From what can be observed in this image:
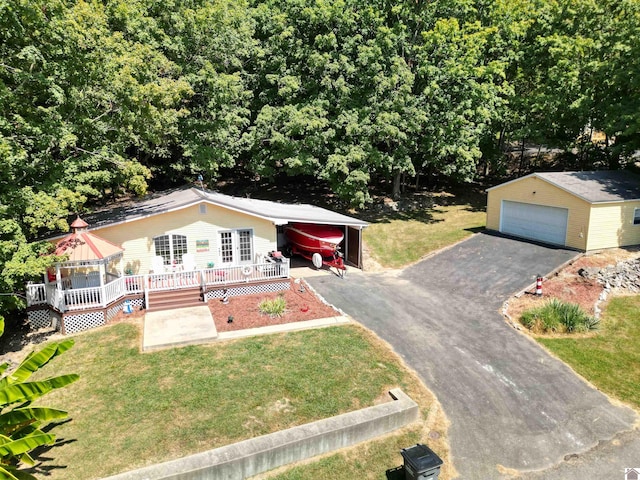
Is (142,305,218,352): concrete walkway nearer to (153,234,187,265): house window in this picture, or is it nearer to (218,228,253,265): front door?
(153,234,187,265): house window

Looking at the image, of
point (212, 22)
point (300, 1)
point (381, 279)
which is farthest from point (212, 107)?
point (381, 279)

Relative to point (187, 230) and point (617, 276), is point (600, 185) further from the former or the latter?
point (187, 230)

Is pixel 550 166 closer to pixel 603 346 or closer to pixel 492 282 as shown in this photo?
pixel 492 282

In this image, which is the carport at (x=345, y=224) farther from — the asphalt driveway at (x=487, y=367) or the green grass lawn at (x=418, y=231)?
the asphalt driveway at (x=487, y=367)

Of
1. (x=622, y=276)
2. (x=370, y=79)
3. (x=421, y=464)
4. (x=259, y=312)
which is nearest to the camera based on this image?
(x=421, y=464)

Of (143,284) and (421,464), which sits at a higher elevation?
(143,284)

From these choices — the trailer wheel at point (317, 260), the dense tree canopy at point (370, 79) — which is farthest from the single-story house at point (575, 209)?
the trailer wheel at point (317, 260)

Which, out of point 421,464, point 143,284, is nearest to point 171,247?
point 143,284

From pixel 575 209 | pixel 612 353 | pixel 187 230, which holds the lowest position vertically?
pixel 612 353
